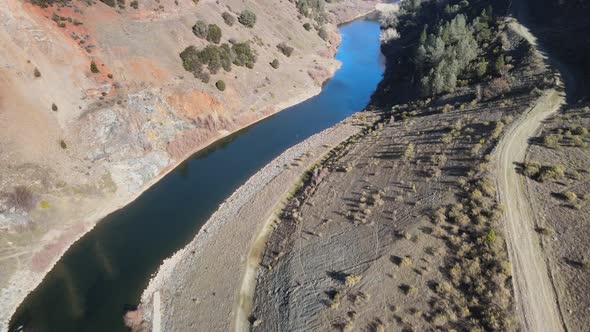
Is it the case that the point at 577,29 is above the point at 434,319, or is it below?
above

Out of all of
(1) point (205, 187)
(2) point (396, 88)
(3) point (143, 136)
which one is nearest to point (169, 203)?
(1) point (205, 187)

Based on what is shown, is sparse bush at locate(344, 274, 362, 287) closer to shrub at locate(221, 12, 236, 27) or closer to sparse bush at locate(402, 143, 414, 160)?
sparse bush at locate(402, 143, 414, 160)

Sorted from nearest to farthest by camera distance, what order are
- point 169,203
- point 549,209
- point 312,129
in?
1. point 549,209
2. point 169,203
3. point 312,129

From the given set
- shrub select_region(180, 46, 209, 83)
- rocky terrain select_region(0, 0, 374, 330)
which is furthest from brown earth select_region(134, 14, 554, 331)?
shrub select_region(180, 46, 209, 83)

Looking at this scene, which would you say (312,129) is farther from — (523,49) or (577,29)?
(577,29)

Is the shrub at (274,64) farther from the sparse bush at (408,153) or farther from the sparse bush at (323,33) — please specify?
the sparse bush at (408,153)

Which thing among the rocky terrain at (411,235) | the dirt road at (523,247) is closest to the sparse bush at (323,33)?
the rocky terrain at (411,235)

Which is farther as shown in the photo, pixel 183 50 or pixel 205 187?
pixel 183 50
